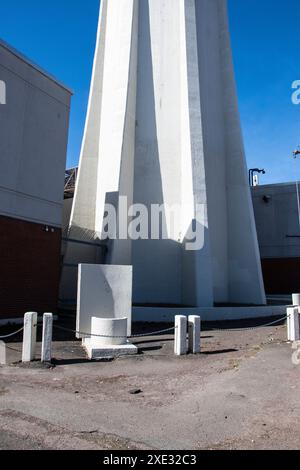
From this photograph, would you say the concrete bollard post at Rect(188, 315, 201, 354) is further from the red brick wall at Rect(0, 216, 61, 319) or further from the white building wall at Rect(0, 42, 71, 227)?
the white building wall at Rect(0, 42, 71, 227)

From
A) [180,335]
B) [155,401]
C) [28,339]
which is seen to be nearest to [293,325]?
[180,335]

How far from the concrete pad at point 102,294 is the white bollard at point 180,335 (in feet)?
5.34

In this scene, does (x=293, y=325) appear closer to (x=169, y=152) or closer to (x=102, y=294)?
(x=102, y=294)

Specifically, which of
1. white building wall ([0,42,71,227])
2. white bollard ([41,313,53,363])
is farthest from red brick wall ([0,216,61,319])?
white bollard ([41,313,53,363])

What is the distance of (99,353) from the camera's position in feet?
30.2

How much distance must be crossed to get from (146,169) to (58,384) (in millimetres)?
14958

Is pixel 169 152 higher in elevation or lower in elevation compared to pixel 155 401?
higher

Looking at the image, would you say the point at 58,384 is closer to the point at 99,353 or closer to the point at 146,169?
the point at 99,353

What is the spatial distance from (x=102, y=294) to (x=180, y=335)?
2587mm

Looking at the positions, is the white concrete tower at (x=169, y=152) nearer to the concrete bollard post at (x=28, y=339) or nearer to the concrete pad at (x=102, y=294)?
the concrete pad at (x=102, y=294)

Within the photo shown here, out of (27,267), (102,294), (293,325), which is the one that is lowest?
(293,325)

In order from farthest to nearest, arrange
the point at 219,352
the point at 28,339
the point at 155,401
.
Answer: the point at 219,352, the point at 28,339, the point at 155,401

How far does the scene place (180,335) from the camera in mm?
9539
